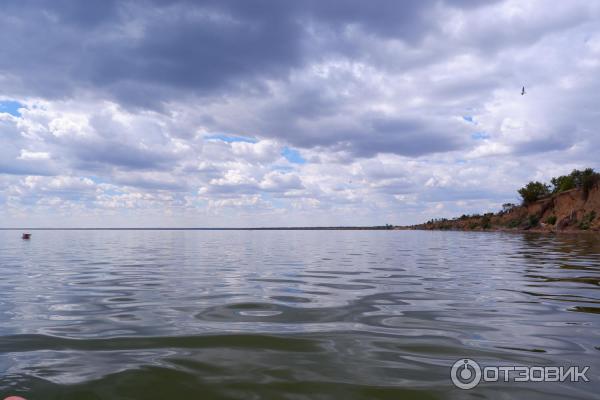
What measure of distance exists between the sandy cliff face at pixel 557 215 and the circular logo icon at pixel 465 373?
224 feet

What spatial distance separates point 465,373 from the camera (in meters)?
4.50

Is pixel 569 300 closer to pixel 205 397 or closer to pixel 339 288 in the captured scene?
pixel 339 288

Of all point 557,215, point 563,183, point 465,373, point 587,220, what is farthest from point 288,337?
point 563,183

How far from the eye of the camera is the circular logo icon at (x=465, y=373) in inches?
165

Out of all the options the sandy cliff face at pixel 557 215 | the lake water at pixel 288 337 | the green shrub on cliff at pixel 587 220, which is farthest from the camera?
the sandy cliff face at pixel 557 215

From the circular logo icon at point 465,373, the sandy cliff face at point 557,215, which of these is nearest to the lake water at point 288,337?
the circular logo icon at point 465,373

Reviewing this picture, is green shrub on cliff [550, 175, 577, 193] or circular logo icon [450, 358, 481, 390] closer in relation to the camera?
circular logo icon [450, 358, 481, 390]

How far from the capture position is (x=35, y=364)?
4.74 metres

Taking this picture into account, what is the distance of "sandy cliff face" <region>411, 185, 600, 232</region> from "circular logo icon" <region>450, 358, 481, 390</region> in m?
68.2

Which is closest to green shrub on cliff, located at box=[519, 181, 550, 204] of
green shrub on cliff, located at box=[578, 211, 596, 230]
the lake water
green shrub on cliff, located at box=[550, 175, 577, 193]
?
green shrub on cliff, located at box=[550, 175, 577, 193]

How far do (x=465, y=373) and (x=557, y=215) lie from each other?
83.7 metres

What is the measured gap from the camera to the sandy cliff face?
6279 centimetres

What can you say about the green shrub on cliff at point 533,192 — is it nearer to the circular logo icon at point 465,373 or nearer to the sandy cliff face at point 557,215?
the sandy cliff face at point 557,215

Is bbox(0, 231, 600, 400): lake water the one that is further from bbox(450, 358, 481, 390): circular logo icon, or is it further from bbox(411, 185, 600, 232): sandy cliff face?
bbox(411, 185, 600, 232): sandy cliff face
